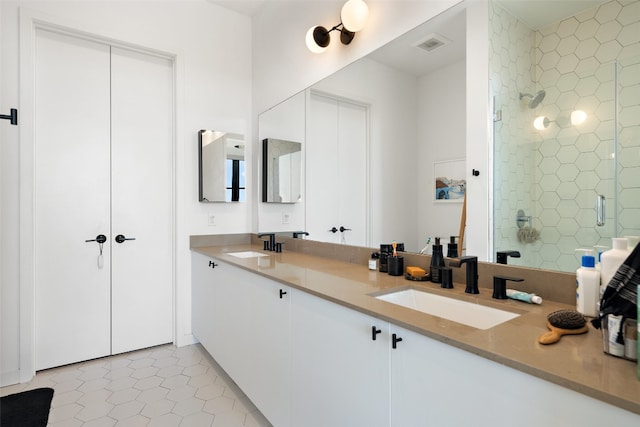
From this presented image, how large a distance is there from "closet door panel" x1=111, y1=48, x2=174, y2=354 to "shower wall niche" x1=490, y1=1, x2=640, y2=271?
8.46 ft

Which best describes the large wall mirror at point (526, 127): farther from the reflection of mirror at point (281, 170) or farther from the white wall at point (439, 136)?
the reflection of mirror at point (281, 170)

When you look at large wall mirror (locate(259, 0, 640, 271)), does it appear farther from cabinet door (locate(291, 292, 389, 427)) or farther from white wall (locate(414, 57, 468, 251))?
cabinet door (locate(291, 292, 389, 427))

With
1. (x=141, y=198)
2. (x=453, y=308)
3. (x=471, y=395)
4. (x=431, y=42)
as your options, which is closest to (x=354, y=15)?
(x=431, y=42)

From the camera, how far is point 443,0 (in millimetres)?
1556

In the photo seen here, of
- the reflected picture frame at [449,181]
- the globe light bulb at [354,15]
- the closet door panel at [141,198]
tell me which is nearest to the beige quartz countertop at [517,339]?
the reflected picture frame at [449,181]

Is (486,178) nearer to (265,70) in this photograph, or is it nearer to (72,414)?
(265,70)

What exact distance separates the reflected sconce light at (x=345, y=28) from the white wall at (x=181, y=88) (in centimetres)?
111

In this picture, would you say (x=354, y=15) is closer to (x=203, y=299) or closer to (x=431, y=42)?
(x=431, y=42)

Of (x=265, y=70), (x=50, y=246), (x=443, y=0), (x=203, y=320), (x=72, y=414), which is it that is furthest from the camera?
(x=265, y=70)

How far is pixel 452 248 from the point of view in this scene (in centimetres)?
157

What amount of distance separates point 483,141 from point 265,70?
2.24m

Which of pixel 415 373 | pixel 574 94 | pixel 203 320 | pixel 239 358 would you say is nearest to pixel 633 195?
pixel 574 94

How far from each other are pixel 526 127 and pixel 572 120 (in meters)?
0.15

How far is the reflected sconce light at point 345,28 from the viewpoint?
195 cm
